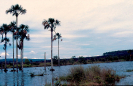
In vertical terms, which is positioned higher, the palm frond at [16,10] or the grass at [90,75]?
the palm frond at [16,10]

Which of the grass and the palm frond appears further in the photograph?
the palm frond

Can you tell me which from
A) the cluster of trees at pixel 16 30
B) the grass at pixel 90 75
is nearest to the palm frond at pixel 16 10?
the cluster of trees at pixel 16 30

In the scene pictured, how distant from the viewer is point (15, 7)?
154 ft

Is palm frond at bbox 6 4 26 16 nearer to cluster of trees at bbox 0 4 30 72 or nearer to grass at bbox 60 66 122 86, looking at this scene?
cluster of trees at bbox 0 4 30 72

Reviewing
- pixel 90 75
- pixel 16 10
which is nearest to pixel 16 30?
pixel 16 10

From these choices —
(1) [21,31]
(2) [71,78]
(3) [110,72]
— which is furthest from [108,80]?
(1) [21,31]

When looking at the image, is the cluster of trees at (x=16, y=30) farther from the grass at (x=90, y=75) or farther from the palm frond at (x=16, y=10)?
the grass at (x=90, y=75)

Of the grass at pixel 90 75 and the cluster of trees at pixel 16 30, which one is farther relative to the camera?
the cluster of trees at pixel 16 30

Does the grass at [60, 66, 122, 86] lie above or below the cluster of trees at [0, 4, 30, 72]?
below

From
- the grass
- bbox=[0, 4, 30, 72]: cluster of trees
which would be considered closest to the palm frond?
bbox=[0, 4, 30, 72]: cluster of trees

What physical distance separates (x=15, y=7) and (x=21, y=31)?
835 centimetres

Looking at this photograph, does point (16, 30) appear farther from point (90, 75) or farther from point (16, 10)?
point (90, 75)

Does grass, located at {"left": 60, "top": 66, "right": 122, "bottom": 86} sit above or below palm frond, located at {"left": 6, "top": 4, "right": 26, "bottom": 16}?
below

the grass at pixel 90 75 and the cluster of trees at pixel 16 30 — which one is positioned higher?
the cluster of trees at pixel 16 30
